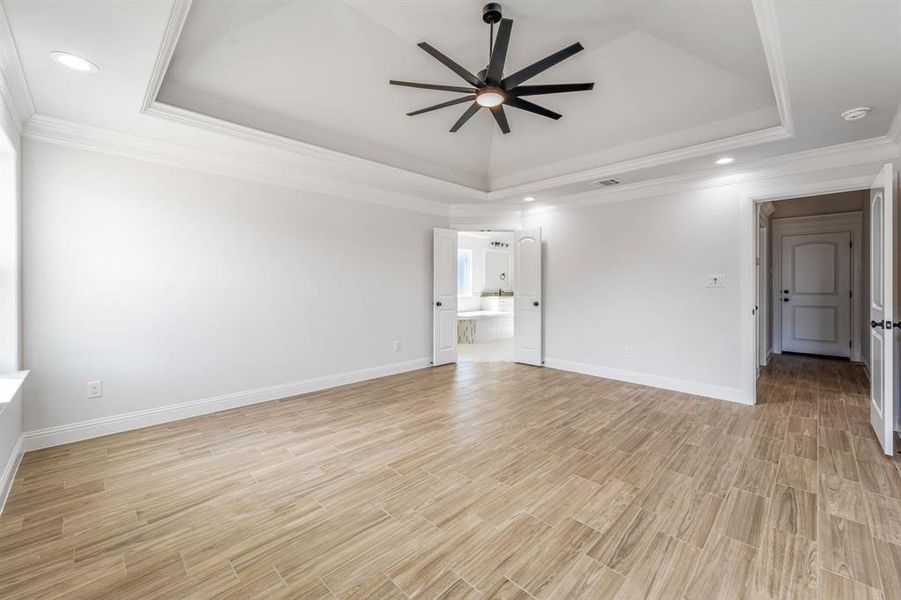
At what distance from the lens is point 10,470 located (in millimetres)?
2525

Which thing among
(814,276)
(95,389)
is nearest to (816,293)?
(814,276)

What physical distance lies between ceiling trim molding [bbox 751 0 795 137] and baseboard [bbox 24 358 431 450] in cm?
473

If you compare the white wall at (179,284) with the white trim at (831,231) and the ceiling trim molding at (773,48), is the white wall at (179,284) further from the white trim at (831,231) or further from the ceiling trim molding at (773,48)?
the white trim at (831,231)

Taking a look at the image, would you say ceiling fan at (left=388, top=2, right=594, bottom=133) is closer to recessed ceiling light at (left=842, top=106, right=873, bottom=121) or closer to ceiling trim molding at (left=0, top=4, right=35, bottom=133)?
recessed ceiling light at (left=842, top=106, right=873, bottom=121)

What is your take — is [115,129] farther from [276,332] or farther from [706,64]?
[706,64]

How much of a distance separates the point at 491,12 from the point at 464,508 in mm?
3381

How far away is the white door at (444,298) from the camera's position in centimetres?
589

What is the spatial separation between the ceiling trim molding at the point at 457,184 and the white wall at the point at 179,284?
72cm

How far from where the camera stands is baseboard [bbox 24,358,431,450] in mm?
3066

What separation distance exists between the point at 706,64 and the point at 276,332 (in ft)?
15.9

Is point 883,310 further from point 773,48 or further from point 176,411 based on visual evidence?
point 176,411

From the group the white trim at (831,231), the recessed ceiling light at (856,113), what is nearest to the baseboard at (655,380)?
the recessed ceiling light at (856,113)

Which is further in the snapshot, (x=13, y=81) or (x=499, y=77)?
(x=499, y=77)

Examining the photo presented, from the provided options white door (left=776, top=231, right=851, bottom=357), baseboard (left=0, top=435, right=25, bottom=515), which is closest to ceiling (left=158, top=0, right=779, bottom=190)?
baseboard (left=0, top=435, right=25, bottom=515)
